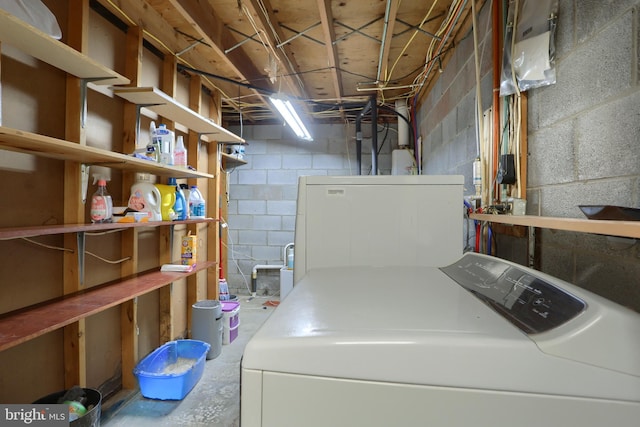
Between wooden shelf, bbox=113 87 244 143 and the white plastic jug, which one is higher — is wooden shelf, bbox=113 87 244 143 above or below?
above

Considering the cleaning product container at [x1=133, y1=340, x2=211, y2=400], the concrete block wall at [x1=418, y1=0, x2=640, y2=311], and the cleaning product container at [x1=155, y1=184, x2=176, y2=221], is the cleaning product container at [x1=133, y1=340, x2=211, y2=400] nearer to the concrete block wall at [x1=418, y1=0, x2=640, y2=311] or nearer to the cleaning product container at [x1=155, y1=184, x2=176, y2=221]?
the cleaning product container at [x1=155, y1=184, x2=176, y2=221]

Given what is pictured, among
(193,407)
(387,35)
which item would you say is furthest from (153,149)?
(387,35)

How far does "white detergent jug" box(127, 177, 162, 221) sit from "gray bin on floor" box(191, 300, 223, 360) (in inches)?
38.7

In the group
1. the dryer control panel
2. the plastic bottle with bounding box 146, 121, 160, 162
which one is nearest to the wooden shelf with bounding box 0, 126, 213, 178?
the plastic bottle with bounding box 146, 121, 160, 162

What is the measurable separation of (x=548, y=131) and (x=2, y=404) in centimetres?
254

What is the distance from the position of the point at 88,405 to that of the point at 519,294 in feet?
6.49

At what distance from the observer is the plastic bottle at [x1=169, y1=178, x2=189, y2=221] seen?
86.4 inches

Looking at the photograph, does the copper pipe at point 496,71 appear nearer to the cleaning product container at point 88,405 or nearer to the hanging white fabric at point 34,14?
the hanging white fabric at point 34,14

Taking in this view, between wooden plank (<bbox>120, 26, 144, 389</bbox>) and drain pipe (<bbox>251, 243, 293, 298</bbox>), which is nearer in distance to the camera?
wooden plank (<bbox>120, 26, 144, 389</bbox>)

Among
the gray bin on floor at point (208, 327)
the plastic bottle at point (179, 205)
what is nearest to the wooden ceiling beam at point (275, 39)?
the plastic bottle at point (179, 205)

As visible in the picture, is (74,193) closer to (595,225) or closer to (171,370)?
(171,370)

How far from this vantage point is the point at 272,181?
4.34 metres
